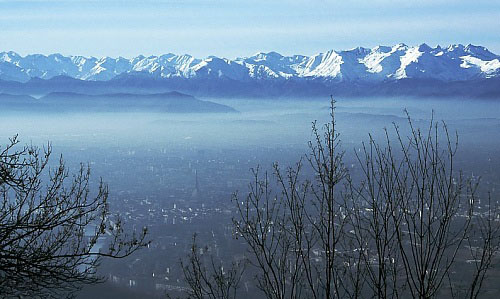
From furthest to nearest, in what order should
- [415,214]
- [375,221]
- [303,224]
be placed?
[303,224]
[415,214]
[375,221]

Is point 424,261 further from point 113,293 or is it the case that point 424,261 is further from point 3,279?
point 113,293

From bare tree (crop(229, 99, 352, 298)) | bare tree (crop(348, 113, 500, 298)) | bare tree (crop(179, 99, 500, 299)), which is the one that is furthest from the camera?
bare tree (crop(229, 99, 352, 298))

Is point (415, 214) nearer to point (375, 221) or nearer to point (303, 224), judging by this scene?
point (375, 221)

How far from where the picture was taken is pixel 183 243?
69.2 m

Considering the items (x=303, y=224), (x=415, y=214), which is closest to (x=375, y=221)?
(x=415, y=214)

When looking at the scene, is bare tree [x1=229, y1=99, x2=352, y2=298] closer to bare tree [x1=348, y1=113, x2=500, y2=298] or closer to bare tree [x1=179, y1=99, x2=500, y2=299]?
bare tree [x1=179, y1=99, x2=500, y2=299]

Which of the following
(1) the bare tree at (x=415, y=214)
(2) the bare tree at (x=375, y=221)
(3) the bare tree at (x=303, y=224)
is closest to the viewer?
(1) the bare tree at (x=415, y=214)

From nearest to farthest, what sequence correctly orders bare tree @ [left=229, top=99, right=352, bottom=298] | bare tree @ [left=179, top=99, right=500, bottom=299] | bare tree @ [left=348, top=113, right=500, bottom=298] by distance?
1. bare tree @ [left=348, top=113, right=500, bottom=298]
2. bare tree @ [left=179, top=99, right=500, bottom=299]
3. bare tree @ [left=229, top=99, right=352, bottom=298]

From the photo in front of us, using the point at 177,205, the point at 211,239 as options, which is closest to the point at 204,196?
the point at 177,205

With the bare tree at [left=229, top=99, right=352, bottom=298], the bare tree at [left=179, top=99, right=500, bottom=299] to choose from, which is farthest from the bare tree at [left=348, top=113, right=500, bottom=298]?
the bare tree at [left=229, top=99, right=352, bottom=298]

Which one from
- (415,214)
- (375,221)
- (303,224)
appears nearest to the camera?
(375,221)

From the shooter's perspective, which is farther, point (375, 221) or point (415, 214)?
point (415, 214)

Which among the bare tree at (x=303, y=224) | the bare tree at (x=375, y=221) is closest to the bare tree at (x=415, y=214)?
the bare tree at (x=375, y=221)

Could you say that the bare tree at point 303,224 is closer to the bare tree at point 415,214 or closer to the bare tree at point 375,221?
the bare tree at point 375,221
